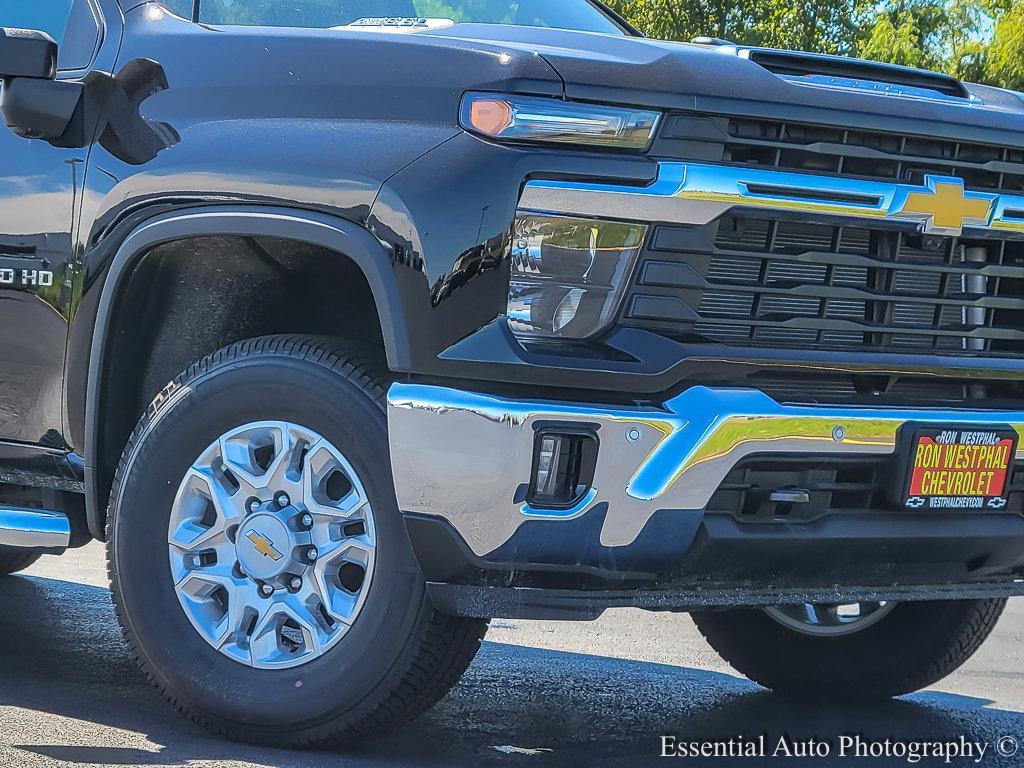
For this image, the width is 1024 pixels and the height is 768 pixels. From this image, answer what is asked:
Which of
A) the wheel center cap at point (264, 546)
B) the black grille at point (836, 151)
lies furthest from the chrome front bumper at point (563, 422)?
the black grille at point (836, 151)

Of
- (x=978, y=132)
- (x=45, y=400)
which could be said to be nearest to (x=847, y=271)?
(x=978, y=132)

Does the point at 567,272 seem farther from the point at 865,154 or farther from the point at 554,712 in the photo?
the point at 554,712

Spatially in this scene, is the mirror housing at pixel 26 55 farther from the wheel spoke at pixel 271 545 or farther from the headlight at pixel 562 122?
the headlight at pixel 562 122

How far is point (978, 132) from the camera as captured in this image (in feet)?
12.0

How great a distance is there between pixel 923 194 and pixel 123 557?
2.11m

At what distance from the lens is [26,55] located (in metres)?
3.80

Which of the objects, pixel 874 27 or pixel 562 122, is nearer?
pixel 562 122

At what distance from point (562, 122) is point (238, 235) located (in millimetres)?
864

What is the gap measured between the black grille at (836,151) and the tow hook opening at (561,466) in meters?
0.65

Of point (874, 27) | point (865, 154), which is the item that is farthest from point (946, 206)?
point (874, 27)

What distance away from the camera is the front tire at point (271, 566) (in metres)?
3.46

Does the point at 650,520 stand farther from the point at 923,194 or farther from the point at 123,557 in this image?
the point at 123,557

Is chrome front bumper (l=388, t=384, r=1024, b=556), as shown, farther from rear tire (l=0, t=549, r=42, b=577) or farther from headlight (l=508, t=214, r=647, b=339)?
rear tire (l=0, t=549, r=42, b=577)

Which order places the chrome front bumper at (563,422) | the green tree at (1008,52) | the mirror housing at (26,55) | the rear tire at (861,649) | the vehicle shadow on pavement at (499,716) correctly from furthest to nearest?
the green tree at (1008,52) → the rear tire at (861,649) → the mirror housing at (26,55) → the vehicle shadow on pavement at (499,716) → the chrome front bumper at (563,422)
